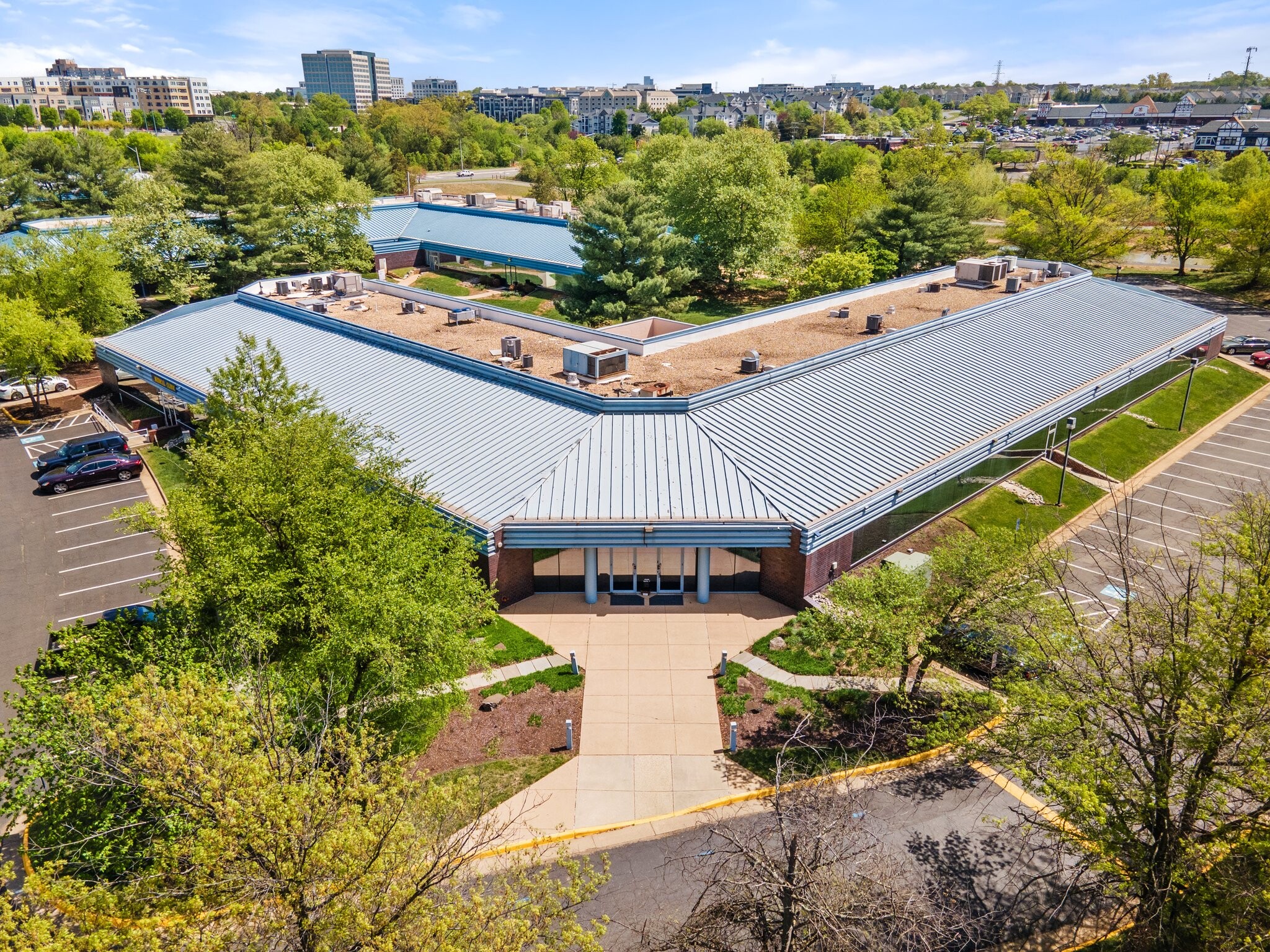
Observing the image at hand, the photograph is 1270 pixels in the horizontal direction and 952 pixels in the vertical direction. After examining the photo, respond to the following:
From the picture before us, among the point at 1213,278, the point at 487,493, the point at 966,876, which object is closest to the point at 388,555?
the point at 487,493

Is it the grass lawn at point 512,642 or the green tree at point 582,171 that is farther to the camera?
the green tree at point 582,171

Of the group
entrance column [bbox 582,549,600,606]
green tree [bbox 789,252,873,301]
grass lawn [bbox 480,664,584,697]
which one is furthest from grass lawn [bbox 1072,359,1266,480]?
grass lawn [bbox 480,664,584,697]

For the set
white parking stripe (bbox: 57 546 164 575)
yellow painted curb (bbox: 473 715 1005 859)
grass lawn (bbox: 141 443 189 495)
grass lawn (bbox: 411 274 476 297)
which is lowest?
yellow painted curb (bbox: 473 715 1005 859)

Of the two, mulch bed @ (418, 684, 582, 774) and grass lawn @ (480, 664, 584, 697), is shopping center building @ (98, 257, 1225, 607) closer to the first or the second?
grass lawn @ (480, 664, 584, 697)

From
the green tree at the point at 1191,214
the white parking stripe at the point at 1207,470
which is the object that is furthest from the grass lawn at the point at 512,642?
the green tree at the point at 1191,214

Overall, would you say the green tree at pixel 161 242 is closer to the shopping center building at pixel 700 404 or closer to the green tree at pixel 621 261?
the shopping center building at pixel 700 404

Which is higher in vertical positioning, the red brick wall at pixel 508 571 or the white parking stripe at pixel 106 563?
the red brick wall at pixel 508 571

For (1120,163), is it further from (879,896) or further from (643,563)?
(879,896)
